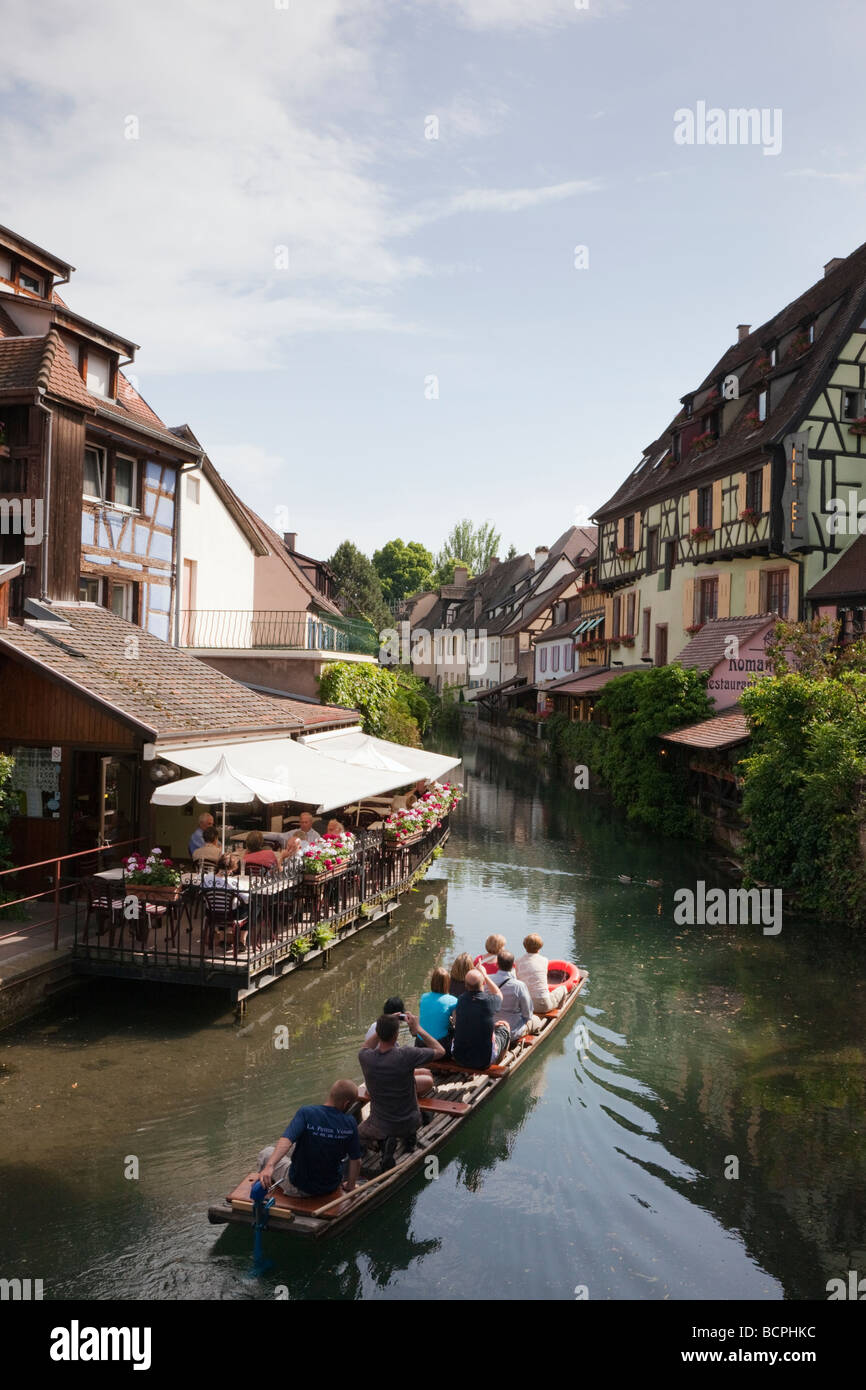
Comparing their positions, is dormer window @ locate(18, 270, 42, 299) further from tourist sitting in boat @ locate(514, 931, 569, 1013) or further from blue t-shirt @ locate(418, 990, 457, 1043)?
blue t-shirt @ locate(418, 990, 457, 1043)

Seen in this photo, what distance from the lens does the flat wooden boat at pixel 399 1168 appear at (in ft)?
22.3

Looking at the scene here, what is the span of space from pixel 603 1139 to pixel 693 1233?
168cm

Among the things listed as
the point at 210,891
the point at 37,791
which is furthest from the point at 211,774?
the point at 37,791

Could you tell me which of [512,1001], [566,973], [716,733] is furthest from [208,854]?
[716,733]

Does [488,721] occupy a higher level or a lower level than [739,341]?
lower

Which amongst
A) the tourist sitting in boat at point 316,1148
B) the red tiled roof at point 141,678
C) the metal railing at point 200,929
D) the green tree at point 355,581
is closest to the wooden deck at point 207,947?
the metal railing at point 200,929

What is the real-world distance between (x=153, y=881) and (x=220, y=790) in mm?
1337

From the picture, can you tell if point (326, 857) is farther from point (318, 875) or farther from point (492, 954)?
point (492, 954)

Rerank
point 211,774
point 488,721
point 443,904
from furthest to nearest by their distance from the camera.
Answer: point 488,721 → point 443,904 → point 211,774

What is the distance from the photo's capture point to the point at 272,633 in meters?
29.1

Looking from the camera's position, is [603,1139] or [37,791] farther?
[37,791]

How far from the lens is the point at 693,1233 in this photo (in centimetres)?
747
